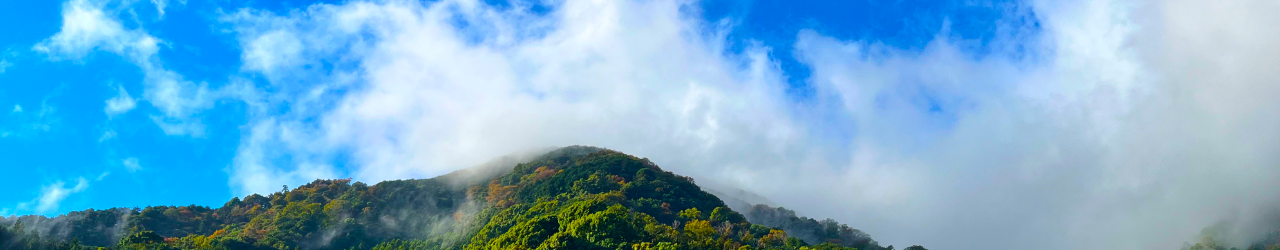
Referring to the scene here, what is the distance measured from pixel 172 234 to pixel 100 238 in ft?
32.1

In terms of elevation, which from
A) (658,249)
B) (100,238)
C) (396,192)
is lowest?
(658,249)

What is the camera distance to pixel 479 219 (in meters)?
104

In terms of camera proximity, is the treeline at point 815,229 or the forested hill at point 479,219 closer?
the forested hill at point 479,219

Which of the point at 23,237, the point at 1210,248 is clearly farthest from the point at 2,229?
the point at 1210,248

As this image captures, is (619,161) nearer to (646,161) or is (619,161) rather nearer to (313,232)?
(646,161)

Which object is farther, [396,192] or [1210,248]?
[396,192]

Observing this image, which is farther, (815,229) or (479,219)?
(815,229)

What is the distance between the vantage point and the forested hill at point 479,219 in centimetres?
8088

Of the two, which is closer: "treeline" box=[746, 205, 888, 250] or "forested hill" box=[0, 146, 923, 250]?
"forested hill" box=[0, 146, 923, 250]

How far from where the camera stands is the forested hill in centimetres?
8088

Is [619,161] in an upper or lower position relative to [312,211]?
upper

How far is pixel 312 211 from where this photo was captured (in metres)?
113

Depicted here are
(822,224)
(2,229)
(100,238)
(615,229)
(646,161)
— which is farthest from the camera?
(646,161)

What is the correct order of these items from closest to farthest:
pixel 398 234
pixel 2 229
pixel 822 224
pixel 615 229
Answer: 1. pixel 2 229
2. pixel 615 229
3. pixel 398 234
4. pixel 822 224
